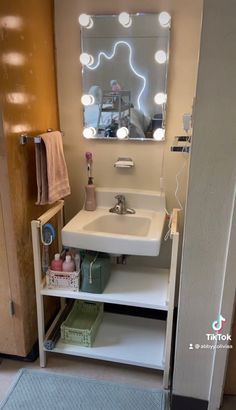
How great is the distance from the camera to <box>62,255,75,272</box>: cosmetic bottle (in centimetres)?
163

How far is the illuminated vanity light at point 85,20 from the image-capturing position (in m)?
1.68

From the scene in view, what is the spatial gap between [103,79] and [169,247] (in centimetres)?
111

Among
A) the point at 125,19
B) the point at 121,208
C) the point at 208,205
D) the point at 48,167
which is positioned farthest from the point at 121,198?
the point at 125,19

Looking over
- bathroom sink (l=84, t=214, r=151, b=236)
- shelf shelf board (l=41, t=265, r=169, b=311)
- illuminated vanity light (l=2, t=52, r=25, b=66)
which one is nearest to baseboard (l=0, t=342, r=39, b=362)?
shelf shelf board (l=41, t=265, r=169, b=311)

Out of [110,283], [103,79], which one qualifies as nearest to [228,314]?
[110,283]

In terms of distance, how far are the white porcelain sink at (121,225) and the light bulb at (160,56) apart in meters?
0.73

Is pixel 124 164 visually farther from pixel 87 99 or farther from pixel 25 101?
pixel 25 101

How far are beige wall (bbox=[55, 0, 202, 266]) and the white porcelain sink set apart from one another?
9 centimetres

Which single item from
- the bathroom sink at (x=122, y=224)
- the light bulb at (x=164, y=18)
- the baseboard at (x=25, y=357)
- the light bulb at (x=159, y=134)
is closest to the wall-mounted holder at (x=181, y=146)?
the light bulb at (x=159, y=134)

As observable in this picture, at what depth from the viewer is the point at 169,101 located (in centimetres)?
175

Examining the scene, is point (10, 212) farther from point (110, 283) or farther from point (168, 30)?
point (168, 30)

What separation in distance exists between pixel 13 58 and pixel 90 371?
1663 mm

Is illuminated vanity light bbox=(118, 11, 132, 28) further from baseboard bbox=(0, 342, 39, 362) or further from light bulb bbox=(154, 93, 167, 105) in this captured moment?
baseboard bbox=(0, 342, 39, 362)

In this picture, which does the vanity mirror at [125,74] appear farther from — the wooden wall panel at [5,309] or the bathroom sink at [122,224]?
the wooden wall panel at [5,309]
